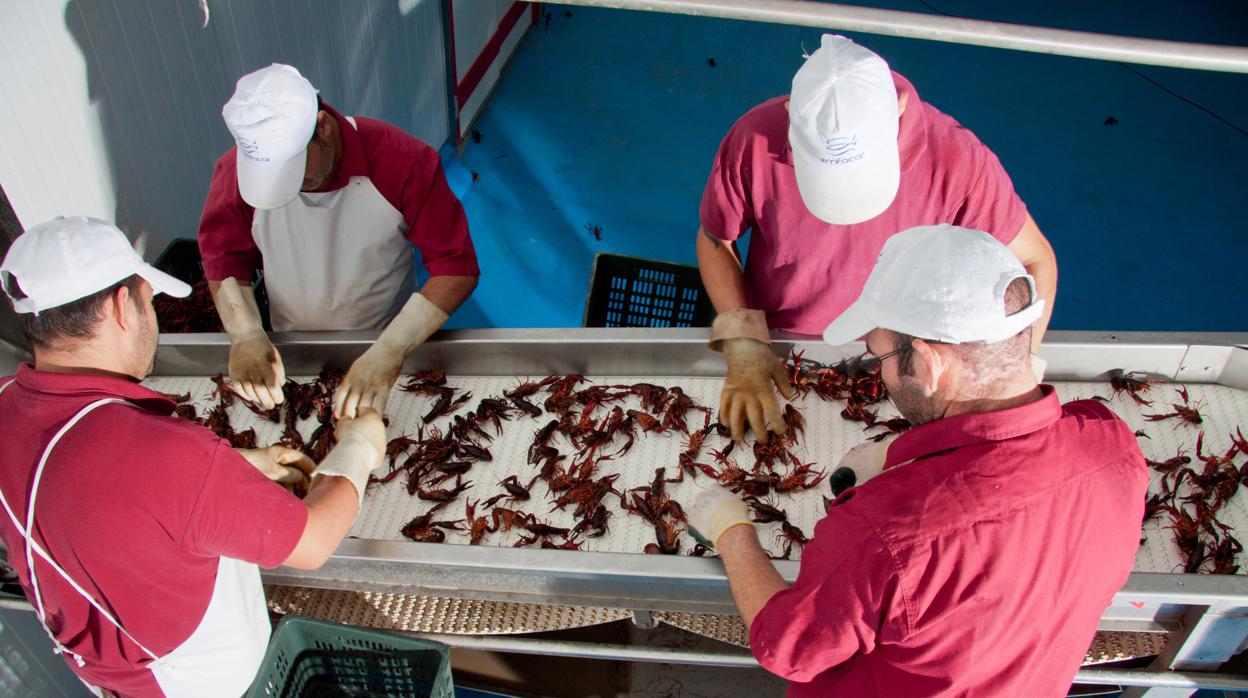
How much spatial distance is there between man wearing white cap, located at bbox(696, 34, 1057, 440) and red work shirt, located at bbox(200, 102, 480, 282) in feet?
3.46

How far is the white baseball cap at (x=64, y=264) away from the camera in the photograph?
223cm

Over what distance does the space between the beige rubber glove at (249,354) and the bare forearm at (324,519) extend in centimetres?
72

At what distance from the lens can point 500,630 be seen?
299cm

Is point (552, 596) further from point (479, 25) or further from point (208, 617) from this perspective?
point (479, 25)

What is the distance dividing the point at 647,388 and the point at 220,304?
70.6 inches

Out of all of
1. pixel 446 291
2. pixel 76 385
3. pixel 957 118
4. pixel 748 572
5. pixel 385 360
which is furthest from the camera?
pixel 957 118

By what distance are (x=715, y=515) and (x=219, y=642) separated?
59.8 inches

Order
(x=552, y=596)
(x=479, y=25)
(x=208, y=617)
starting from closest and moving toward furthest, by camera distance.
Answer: (x=208, y=617)
(x=552, y=596)
(x=479, y=25)

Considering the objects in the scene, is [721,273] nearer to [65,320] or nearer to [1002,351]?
[1002,351]

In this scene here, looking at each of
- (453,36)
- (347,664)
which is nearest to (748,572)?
(347,664)

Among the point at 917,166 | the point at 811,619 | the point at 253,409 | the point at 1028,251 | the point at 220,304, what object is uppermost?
the point at 917,166

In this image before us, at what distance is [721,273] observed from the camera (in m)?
3.44

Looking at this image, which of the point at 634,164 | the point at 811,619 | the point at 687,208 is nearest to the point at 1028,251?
the point at 811,619

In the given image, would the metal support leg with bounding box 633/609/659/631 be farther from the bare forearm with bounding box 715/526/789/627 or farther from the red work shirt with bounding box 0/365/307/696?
the red work shirt with bounding box 0/365/307/696
